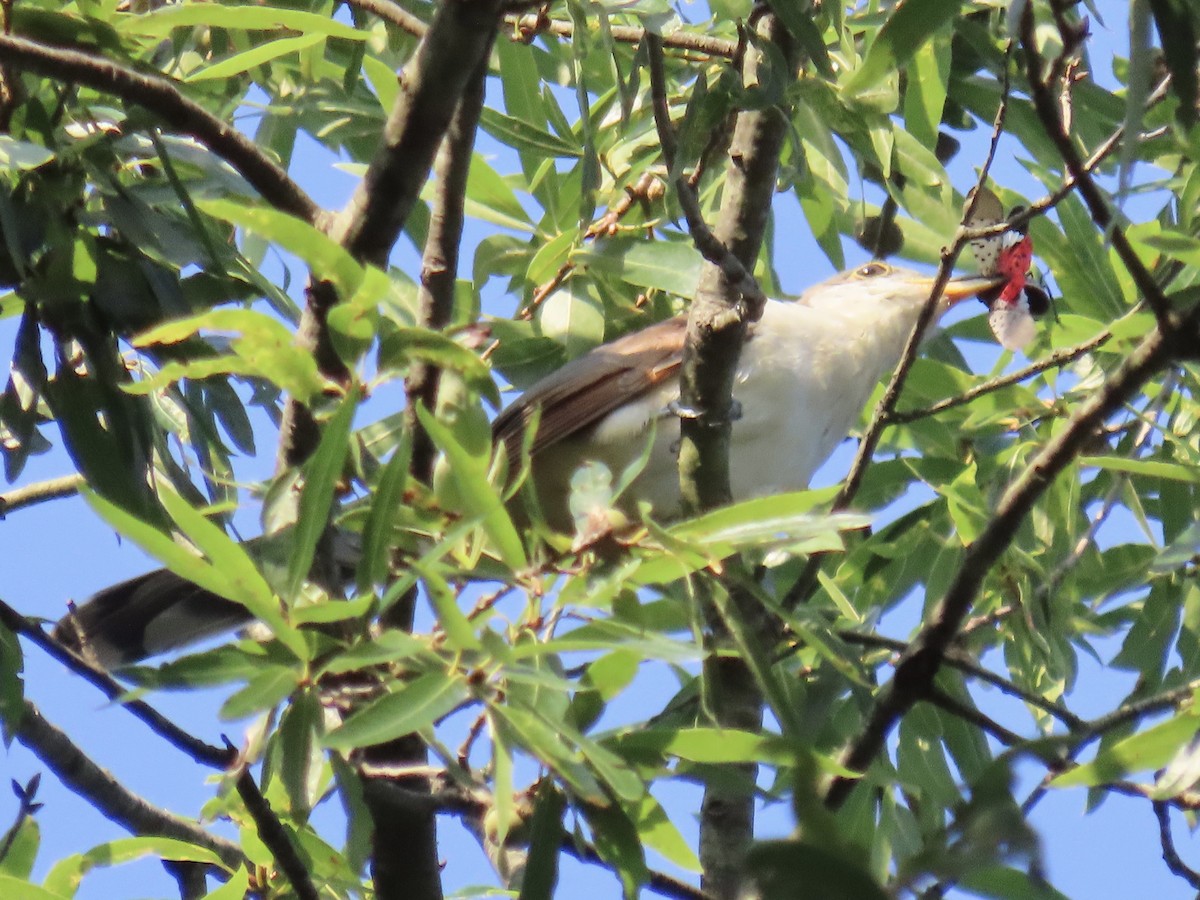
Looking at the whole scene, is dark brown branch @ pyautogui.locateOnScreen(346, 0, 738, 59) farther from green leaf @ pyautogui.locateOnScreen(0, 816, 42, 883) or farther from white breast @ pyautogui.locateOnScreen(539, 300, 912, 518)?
green leaf @ pyautogui.locateOnScreen(0, 816, 42, 883)

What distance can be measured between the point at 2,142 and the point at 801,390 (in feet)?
7.56

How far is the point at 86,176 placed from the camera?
2.34 metres

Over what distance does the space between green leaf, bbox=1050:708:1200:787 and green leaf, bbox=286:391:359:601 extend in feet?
3.12

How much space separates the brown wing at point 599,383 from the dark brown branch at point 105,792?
118cm

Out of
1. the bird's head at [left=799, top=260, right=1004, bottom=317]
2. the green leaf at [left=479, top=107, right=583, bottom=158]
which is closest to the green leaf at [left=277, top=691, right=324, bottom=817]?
the green leaf at [left=479, top=107, right=583, bottom=158]

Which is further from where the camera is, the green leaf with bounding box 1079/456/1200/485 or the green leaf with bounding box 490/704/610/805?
the green leaf with bounding box 1079/456/1200/485

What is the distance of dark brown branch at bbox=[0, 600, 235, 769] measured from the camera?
234cm

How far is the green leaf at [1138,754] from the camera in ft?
6.00

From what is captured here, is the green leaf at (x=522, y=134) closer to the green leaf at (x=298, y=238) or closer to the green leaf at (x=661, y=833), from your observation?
the green leaf at (x=298, y=238)

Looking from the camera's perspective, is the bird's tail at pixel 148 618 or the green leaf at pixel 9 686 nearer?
the green leaf at pixel 9 686

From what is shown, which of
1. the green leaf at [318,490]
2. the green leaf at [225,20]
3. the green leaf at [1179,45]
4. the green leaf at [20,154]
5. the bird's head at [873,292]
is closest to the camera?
the green leaf at [1179,45]

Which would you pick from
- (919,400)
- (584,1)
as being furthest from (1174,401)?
(584,1)

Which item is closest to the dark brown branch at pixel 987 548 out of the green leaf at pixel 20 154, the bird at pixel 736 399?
the bird at pixel 736 399

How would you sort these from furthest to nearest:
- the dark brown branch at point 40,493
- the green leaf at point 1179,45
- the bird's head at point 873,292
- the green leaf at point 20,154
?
the bird's head at point 873,292, the dark brown branch at point 40,493, the green leaf at point 20,154, the green leaf at point 1179,45
